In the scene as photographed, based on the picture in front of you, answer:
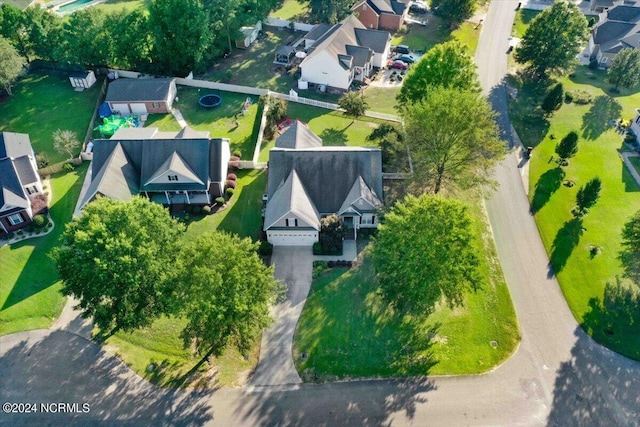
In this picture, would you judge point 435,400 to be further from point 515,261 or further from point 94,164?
point 94,164

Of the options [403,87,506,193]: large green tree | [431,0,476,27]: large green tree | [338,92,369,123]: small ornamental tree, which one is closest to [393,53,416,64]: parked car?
[431,0,476,27]: large green tree

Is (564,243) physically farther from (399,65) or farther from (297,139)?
(399,65)

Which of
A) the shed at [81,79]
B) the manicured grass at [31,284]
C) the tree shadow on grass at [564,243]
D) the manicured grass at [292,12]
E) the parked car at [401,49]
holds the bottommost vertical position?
the tree shadow on grass at [564,243]

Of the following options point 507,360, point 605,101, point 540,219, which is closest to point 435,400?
point 507,360

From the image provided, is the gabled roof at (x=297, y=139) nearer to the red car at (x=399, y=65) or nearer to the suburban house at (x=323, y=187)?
the suburban house at (x=323, y=187)

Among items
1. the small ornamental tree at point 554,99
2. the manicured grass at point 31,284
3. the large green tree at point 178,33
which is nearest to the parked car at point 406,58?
the small ornamental tree at point 554,99

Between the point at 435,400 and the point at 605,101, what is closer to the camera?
the point at 435,400
